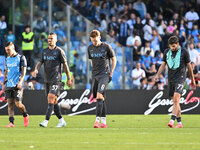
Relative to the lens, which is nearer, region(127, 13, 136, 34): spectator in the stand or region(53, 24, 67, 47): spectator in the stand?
region(53, 24, 67, 47): spectator in the stand

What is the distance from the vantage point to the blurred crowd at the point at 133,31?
68.0 feet

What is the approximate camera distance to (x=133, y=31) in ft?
85.9

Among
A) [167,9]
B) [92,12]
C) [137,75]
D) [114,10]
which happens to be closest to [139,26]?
[92,12]

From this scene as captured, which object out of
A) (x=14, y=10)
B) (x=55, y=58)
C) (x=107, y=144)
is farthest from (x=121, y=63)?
(x=107, y=144)

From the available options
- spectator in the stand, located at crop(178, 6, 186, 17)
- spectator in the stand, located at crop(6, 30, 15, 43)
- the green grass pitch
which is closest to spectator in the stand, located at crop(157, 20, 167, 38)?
spectator in the stand, located at crop(178, 6, 186, 17)

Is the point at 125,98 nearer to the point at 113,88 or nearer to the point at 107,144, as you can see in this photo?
the point at 113,88

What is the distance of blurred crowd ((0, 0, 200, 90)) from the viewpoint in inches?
816

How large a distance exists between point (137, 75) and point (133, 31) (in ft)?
13.5

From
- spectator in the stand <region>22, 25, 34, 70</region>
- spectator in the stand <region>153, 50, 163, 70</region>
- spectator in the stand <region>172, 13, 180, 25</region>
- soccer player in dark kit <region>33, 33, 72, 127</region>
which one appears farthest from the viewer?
spectator in the stand <region>172, 13, 180, 25</region>

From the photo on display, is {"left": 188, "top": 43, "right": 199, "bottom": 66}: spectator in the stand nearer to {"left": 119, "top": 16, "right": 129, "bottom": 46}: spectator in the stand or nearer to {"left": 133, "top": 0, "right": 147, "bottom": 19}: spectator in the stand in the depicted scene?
{"left": 119, "top": 16, "right": 129, "bottom": 46}: spectator in the stand

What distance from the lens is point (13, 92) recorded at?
13477 mm

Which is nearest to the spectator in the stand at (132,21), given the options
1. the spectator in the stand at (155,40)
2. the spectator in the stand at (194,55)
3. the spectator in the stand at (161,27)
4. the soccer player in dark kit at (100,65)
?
the spectator in the stand at (155,40)

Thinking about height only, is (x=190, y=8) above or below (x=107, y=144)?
above

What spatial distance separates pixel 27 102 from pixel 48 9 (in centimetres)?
329
